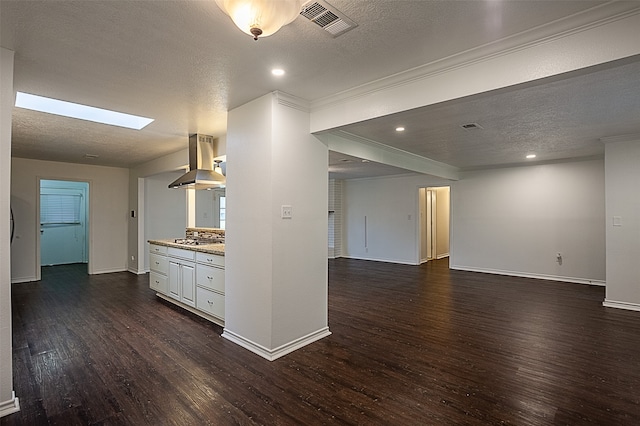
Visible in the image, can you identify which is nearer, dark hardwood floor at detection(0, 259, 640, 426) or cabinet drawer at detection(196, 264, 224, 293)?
dark hardwood floor at detection(0, 259, 640, 426)

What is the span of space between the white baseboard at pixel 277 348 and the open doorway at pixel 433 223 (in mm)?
5540

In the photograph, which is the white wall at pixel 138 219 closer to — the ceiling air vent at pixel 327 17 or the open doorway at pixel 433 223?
the ceiling air vent at pixel 327 17

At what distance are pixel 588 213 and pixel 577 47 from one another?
5.50 meters

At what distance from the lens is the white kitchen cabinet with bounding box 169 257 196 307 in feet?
13.9

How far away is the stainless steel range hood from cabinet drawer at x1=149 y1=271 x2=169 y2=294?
1.48 m

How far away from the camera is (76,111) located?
368cm

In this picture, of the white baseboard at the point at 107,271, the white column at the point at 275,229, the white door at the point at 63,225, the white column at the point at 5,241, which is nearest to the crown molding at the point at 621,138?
the white column at the point at 275,229

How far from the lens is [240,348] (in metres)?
3.17

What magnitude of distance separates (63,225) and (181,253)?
6497mm

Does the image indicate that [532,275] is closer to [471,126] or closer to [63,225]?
[471,126]

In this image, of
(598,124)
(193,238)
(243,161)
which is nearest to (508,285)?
(598,124)

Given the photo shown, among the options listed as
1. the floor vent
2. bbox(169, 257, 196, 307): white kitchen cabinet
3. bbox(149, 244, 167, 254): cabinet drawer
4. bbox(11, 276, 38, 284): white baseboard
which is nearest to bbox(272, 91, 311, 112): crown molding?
the floor vent

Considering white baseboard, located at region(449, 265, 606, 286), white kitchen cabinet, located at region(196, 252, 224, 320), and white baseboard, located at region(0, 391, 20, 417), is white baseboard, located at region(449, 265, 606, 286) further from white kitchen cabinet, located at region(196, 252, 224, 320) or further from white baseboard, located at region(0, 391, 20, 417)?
white baseboard, located at region(0, 391, 20, 417)

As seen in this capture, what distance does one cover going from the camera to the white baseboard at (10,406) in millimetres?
2100
